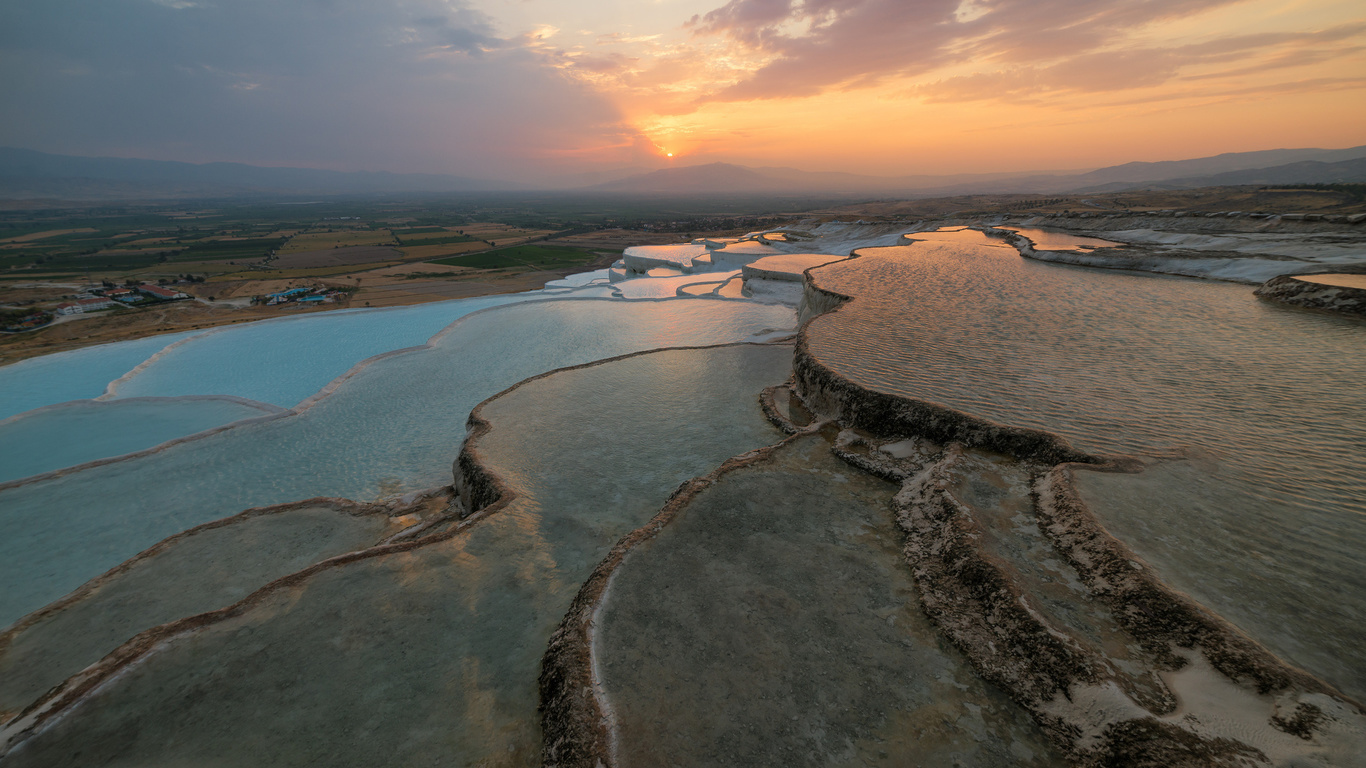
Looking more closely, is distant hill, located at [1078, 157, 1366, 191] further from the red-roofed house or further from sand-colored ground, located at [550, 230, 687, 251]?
the red-roofed house

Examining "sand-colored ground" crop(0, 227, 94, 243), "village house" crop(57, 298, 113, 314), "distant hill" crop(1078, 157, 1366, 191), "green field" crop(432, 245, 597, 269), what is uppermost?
"distant hill" crop(1078, 157, 1366, 191)

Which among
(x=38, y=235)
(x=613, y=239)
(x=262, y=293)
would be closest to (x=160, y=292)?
(x=262, y=293)

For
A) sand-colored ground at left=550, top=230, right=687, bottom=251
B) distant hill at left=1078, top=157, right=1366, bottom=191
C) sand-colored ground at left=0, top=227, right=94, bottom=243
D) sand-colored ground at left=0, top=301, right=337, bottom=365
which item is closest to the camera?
sand-colored ground at left=0, top=301, right=337, bottom=365

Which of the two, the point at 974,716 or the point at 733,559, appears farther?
the point at 733,559

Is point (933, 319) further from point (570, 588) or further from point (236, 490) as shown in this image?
point (236, 490)

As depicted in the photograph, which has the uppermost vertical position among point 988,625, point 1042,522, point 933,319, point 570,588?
point 933,319

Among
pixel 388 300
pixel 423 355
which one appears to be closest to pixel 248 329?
pixel 423 355

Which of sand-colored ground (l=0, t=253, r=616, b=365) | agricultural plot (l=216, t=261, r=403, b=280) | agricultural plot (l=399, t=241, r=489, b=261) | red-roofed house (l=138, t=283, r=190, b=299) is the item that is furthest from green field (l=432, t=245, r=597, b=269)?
red-roofed house (l=138, t=283, r=190, b=299)

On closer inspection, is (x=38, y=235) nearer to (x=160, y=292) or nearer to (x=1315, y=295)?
(x=160, y=292)

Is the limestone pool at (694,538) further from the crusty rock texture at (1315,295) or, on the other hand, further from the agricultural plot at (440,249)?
the agricultural plot at (440,249)
